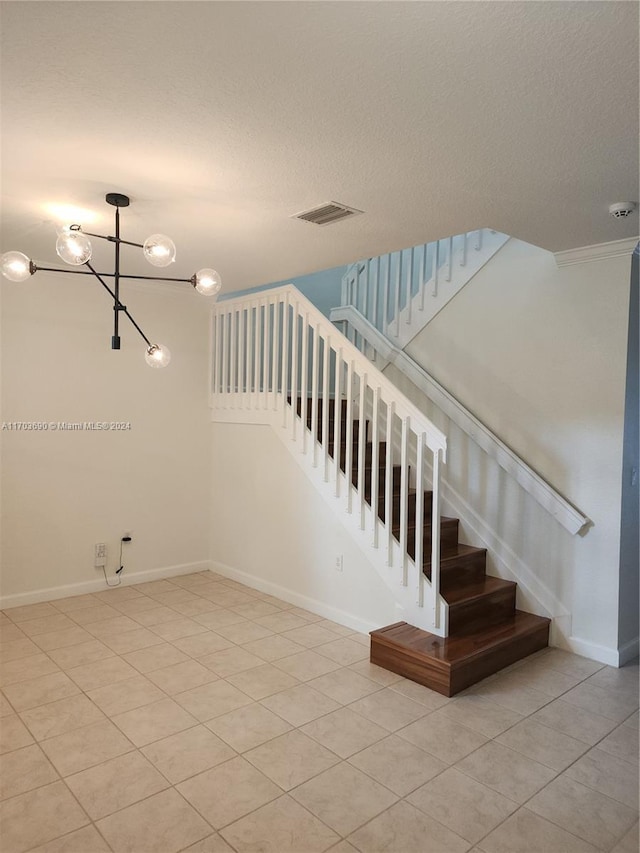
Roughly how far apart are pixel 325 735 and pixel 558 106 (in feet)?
9.11

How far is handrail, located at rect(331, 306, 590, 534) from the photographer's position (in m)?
3.75

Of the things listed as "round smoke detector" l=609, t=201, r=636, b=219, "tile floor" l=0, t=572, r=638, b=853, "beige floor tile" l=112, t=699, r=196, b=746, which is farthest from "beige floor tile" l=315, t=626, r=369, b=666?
"round smoke detector" l=609, t=201, r=636, b=219

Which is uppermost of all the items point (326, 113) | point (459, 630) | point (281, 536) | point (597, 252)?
point (326, 113)

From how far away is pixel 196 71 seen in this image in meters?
1.86

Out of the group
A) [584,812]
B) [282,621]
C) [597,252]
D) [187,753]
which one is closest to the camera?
[584,812]

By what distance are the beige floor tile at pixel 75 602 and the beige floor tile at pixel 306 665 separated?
186 centimetres

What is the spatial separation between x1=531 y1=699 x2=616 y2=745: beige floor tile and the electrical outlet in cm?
350

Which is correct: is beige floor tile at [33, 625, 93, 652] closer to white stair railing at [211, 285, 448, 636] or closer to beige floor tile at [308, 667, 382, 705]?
beige floor tile at [308, 667, 382, 705]

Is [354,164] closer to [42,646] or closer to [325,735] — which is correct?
[325,735]

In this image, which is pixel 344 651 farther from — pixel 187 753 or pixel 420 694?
pixel 187 753

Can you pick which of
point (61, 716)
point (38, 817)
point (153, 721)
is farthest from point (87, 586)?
point (38, 817)

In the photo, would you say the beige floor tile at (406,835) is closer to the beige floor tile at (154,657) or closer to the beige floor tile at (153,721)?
the beige floor tile at (153,721)

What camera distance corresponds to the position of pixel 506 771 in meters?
2.47

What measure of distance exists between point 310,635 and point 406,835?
75.4 inches
